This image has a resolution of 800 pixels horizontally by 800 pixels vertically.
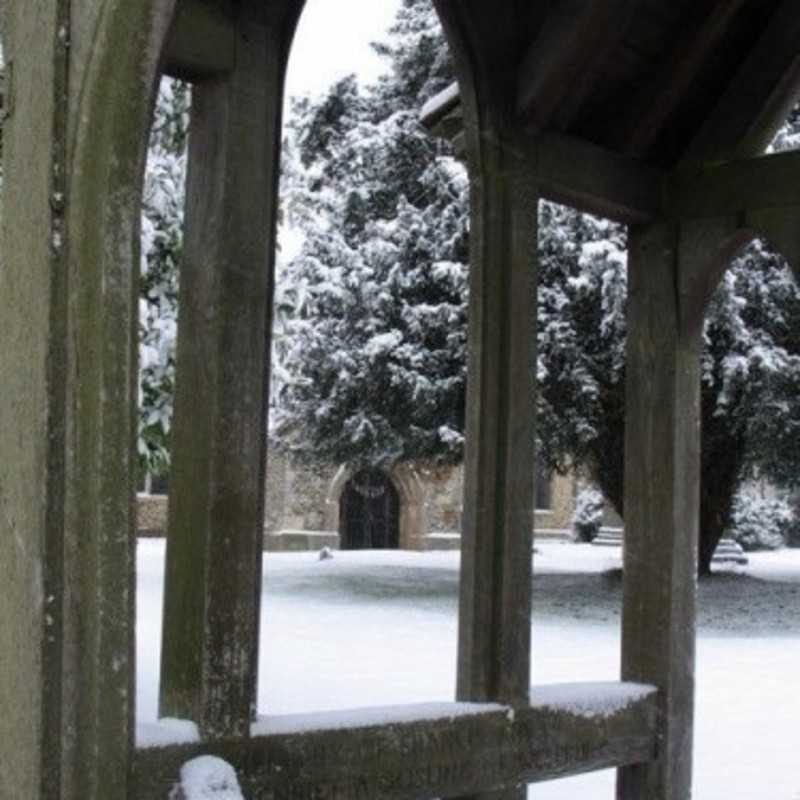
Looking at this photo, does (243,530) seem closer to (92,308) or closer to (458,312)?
(92,308)

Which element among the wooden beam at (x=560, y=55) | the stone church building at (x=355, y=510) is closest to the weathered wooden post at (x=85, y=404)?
the wooden beam at (x=560, y=55)

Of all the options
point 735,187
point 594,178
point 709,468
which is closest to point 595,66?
point 594,178

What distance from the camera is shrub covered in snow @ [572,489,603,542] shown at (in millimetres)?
31516

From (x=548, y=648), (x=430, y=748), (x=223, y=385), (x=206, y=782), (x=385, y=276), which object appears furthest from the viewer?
(x=385, y=276)

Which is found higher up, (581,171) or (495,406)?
(581,171)

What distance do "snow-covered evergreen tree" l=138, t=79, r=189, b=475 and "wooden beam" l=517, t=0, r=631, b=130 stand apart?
342 cm

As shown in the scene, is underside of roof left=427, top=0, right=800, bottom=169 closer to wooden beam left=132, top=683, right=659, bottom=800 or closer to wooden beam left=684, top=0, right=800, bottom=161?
wooden beam left=684, top=0, right=800, bottom=161

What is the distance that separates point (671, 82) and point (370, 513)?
85.1 ft

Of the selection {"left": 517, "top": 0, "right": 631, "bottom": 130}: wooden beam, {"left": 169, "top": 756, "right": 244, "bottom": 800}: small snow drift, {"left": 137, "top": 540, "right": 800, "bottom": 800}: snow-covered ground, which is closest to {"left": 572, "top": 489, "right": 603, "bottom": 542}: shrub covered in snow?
{"left": 137, "top": 540, "right": 800, "bottom": 800}: snow-covered ground

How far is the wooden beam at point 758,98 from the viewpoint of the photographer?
16.6ft

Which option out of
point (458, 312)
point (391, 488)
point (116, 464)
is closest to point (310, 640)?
point (458, 312)

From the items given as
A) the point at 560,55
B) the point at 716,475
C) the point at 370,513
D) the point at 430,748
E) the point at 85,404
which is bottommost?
the point at 370,513

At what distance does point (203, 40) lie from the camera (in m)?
3.45

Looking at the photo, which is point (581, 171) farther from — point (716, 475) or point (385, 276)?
point (716, 475)
